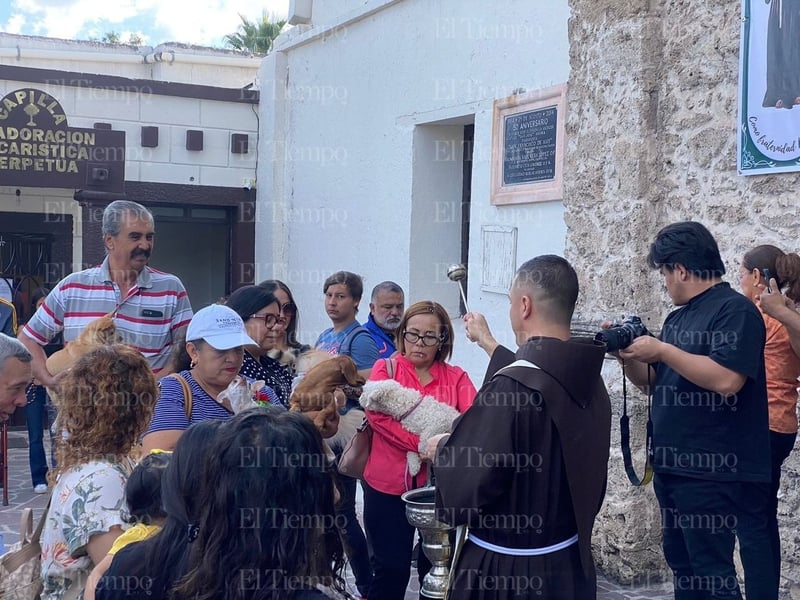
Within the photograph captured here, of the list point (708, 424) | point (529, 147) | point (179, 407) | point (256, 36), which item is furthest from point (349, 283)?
point (256, 36)

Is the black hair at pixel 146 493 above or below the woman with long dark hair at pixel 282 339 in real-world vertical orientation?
below

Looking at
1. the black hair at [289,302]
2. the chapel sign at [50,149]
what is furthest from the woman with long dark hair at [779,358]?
the chapel sign at [50,149]

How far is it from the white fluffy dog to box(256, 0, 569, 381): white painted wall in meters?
2.75

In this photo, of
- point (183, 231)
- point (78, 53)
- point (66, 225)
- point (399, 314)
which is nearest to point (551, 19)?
point (399, 314)

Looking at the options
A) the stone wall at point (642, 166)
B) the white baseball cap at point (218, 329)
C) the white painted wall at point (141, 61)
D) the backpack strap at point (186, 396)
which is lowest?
the backpack strap at point (186, 396)

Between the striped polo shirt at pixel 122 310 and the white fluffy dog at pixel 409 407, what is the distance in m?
1.24

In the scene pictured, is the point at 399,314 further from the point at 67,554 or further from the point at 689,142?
the point at 67,554

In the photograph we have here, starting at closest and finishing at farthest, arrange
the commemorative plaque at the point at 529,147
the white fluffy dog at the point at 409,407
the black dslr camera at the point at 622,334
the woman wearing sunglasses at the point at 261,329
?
1. the black dslr camera at the point at 622,334
2. the white fluffy dog at the point at 409,407
3. the woman wearing sunglasses at the point at 261,329
4. the commemorative plaque at the point at 529,147

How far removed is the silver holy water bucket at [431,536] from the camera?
363cm

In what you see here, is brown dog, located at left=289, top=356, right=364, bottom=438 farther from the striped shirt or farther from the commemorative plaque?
the commemorative plaque

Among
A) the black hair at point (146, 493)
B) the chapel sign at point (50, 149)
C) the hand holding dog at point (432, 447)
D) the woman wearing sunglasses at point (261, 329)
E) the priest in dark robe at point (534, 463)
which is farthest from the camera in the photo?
the chapel sign at point (50, 149)

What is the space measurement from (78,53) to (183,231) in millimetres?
3624

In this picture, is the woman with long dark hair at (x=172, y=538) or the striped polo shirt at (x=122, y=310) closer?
the woman with long dark hair at (x=172, y=538)

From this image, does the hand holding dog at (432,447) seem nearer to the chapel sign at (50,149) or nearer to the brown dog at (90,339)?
the brown dog at (90,339)
